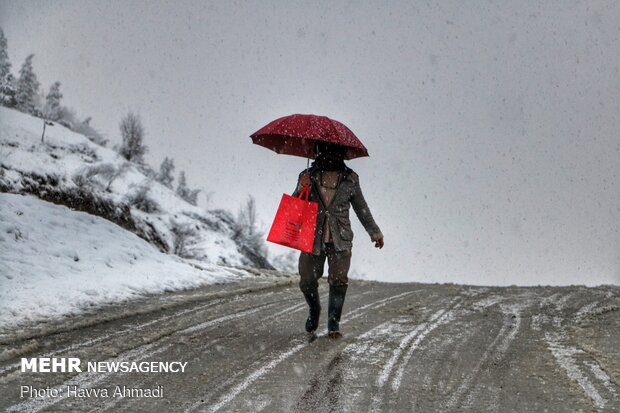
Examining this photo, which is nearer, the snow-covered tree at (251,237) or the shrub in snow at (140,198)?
the shrub in snow at (140,198)

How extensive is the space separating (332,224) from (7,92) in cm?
4190

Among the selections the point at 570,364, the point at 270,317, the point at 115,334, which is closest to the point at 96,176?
the point at 270,317

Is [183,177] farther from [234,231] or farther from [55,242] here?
[55,242]

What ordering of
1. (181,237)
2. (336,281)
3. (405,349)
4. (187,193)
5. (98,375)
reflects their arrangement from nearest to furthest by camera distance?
(98,375)
(405,349)
(336,281)
(181,237)
(187,193)

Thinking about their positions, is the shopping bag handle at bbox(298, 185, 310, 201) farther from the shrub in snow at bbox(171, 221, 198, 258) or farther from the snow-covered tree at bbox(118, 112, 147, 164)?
the snow-covered tree at bbox(118, 112, 147, 164)

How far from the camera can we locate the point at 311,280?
6.55 m

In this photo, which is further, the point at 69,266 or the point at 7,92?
the point at 7,92

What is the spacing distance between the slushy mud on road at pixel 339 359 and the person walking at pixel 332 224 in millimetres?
408

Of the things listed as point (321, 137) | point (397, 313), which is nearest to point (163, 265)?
point (397, 313)

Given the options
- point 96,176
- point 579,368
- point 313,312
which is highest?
point 96,176

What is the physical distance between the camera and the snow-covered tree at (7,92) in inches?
1581

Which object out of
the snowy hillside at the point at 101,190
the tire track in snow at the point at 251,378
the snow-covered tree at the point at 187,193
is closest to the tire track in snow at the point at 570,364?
the tire track in snow at the point at 251,378

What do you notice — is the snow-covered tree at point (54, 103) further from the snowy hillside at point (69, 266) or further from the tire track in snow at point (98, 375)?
the tire track in snow at point (98, 375)

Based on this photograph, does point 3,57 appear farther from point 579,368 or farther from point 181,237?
point 579,368
